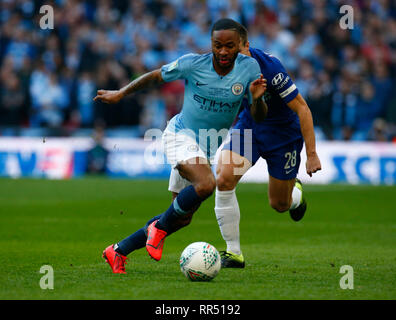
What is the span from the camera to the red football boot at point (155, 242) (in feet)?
21.1

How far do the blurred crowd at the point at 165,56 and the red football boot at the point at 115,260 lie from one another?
41.8 feet

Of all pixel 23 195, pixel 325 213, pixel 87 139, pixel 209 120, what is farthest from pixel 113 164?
pixel 209 120

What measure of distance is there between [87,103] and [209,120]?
45.3 feet

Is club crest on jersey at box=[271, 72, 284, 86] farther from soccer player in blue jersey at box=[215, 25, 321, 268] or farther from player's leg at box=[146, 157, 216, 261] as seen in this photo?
player's leg at box=[146, 157, 216, 261]

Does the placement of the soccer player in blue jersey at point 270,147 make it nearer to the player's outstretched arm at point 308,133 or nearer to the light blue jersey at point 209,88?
the player's outstretched arm at point 308,133

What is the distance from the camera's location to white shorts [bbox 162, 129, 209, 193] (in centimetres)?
667

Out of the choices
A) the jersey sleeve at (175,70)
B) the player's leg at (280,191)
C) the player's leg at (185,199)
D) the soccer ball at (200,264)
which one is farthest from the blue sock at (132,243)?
the player's leg at (280,191)

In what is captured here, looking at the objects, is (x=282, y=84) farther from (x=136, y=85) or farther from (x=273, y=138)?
(x=136, y=85)

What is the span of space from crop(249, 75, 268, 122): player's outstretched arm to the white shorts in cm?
59

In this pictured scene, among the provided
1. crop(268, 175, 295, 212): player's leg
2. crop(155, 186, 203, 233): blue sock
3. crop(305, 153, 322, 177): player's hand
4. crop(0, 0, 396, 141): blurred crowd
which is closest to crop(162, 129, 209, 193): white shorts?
crop(155, 186, 203, 233): blue sock

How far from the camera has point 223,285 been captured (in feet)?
19.8

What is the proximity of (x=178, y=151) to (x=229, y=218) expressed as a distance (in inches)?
44.6

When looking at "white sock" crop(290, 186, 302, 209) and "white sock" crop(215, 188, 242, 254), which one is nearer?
"white sock" crop(215, 188, 242, 254)

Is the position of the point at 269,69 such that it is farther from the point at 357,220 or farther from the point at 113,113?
the point at 113,113
